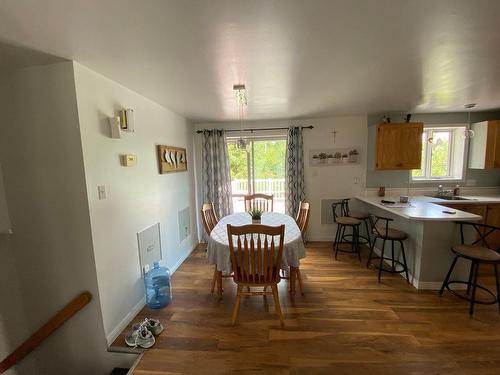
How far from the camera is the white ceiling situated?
3.49 ft

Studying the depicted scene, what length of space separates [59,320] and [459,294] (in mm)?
3899

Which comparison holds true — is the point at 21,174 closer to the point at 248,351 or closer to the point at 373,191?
the point at 248,351

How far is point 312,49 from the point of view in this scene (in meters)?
1.47

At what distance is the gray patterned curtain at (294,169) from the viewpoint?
12.8ft

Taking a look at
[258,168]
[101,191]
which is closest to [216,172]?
[258,168]

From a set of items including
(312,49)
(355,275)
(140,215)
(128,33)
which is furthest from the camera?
(355,275)

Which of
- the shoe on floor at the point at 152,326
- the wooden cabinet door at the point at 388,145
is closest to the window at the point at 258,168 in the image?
the wooden cabinet door at the point at 388,145

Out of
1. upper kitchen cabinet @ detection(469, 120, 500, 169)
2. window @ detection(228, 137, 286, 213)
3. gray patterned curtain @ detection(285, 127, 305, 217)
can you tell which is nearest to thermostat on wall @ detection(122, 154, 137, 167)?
window @ detection(228, 137, 286, 213)

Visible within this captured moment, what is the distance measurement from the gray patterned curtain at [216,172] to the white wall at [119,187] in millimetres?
1048

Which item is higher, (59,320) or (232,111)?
(232,111)

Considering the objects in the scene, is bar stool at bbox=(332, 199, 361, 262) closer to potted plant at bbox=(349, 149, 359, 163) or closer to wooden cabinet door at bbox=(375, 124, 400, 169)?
potted plant at bbox=(349, 149, 359, 163)

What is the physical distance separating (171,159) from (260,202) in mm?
1571

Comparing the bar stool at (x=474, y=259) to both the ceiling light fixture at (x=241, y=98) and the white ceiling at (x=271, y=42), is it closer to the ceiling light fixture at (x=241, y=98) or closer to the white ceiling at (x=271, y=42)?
the white ceiling at (x=271, y=42)

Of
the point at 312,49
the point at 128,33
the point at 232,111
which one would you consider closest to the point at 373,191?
the point at 232,111
